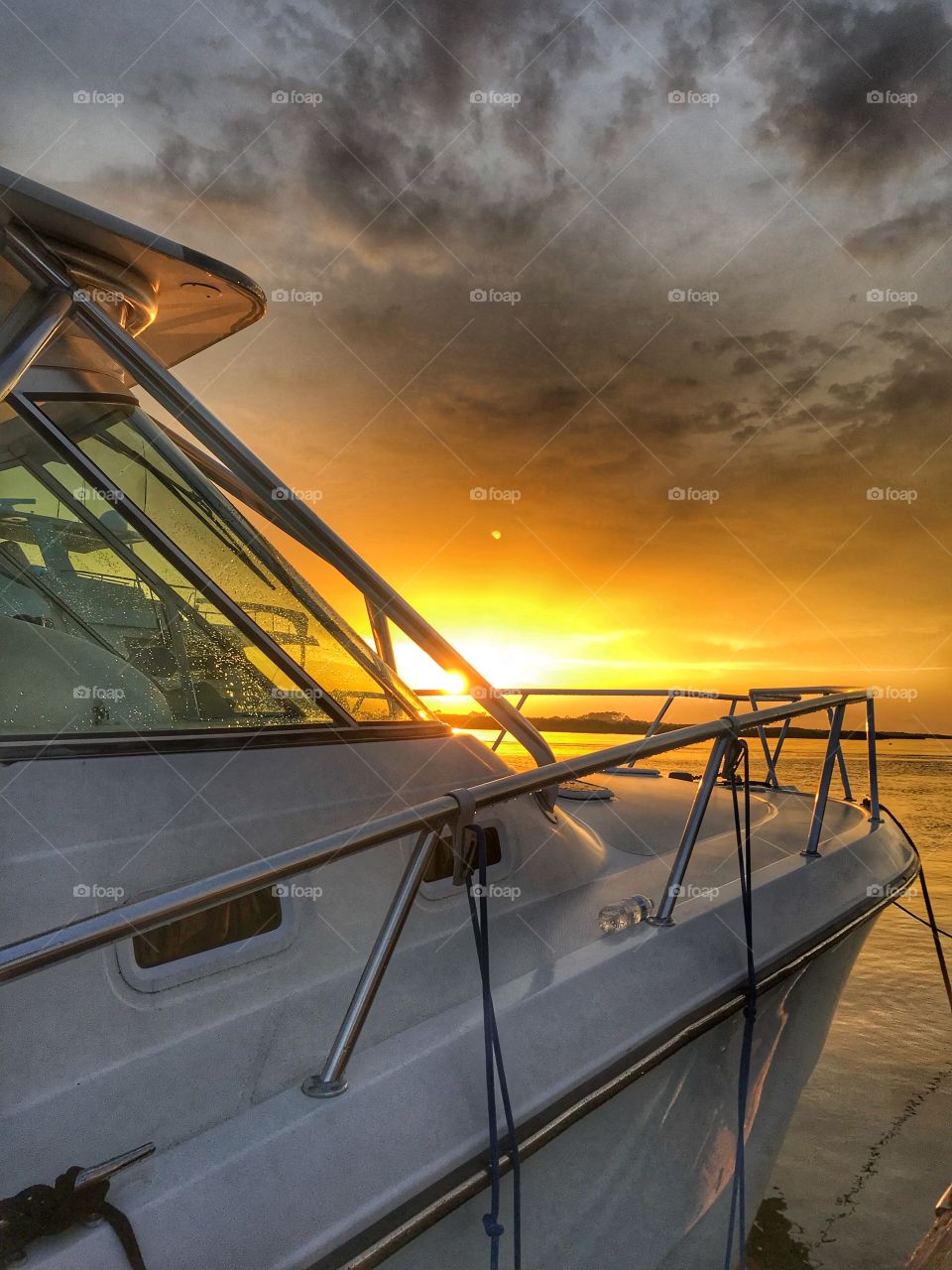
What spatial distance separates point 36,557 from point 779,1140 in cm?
308

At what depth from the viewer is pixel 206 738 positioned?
208 centimetres

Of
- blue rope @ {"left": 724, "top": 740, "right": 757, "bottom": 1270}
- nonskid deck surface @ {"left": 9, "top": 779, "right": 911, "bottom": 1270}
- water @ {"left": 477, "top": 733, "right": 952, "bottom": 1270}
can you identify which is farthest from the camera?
water @ {"left": 477, "top": 733, "right": 952, "bottom": 1270}

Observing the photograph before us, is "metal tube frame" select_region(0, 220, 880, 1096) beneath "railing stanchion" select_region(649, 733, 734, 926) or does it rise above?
above

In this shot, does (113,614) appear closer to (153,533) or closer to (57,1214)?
(153,533)

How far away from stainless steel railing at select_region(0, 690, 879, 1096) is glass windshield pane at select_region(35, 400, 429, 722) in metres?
0.59

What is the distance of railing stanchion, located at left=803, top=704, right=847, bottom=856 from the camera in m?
3.89

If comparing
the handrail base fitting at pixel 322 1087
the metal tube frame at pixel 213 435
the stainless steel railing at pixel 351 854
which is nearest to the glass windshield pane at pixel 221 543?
the metal tube frame at pixel 213 435

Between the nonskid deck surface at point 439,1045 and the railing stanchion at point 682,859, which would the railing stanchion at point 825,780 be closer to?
the nonskid deck surface at point 439,1045

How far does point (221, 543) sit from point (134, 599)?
0.29m

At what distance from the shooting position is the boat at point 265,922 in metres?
1.58

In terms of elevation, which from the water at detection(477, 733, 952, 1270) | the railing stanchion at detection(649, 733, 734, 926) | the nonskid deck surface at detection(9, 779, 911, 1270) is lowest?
the water at detection(477, 733, 952, 1270)

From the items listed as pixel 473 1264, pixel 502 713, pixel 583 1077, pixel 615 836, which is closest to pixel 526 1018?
pixel 583 1077

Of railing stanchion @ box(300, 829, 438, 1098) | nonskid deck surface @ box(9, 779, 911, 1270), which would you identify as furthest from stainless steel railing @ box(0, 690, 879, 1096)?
nonskid deck surface @ box(9, 779, 911, 1270)

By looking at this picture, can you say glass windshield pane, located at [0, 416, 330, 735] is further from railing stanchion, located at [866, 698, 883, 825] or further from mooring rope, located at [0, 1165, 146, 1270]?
railing stanchion, located at [866, 698, 883, 825]
